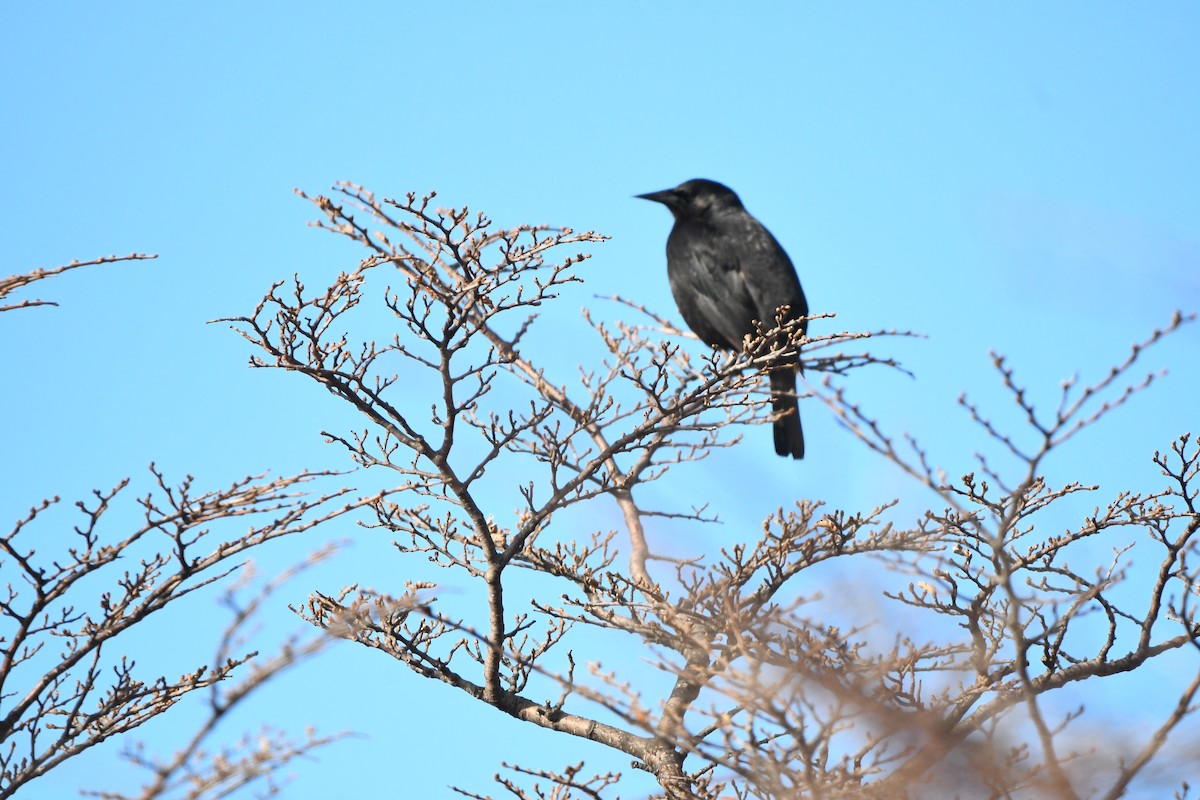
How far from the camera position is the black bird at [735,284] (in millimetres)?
7414

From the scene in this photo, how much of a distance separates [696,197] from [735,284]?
1.08m

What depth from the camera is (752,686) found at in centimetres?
225

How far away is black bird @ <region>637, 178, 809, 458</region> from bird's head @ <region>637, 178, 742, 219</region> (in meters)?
0.14

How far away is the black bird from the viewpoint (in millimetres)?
7414

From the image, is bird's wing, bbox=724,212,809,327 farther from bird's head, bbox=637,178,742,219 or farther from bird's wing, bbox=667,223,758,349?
bird's head, bbox=637,178,742,219

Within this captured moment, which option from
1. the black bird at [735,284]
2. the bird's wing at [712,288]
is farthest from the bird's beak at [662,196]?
the bird's wing at [712,288]

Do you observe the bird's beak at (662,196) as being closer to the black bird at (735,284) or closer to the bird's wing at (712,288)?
the black bird at (735,284)

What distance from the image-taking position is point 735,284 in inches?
300

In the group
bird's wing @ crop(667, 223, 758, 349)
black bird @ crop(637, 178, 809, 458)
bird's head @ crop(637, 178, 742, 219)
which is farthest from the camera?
bird's head @ crop(637, 178, 742, 219)

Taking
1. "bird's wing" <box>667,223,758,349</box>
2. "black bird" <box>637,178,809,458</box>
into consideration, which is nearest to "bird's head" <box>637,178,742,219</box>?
"black bird" <box>637,178,809,458</box>

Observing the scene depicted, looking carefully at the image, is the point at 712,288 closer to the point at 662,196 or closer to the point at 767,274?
the point at 767,274

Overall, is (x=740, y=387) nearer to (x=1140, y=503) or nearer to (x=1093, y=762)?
(x=1140, y=503)

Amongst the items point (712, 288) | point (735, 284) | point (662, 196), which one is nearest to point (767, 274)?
point (735, 284)

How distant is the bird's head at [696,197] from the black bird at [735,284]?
0.14 metres
